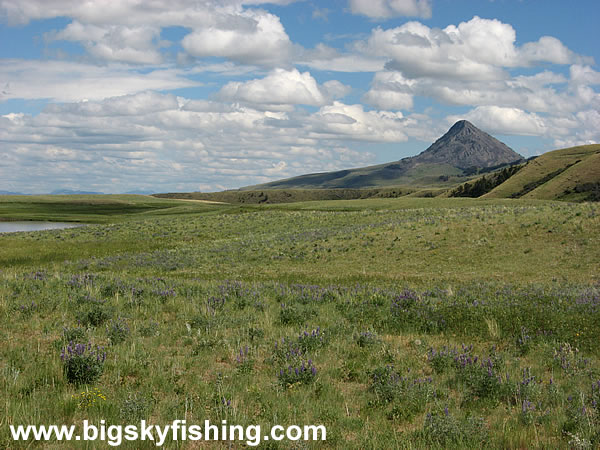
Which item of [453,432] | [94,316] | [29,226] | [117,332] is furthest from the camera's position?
[29,226]

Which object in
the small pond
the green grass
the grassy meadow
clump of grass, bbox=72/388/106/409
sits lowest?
the small pond

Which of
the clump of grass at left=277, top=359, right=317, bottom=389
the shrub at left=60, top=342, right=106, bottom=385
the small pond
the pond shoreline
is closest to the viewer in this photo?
the shrub at left=60, top=342, right=106, bottom=385

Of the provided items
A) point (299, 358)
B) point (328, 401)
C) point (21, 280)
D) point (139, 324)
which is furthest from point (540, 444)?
point (21, 280)

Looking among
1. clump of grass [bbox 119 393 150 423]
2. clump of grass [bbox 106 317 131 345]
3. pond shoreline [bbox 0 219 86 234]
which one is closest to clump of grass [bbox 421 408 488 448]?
clump of grass [bbox 119 393 150 423]

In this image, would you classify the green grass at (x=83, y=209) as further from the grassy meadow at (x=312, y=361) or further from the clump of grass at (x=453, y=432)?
the clump of grass at (x=453, y=432)

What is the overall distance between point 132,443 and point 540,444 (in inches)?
201

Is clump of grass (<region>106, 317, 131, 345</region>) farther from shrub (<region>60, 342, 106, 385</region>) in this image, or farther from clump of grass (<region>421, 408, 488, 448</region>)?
clump of grass (<region>421, 408, 488, 448</region>)

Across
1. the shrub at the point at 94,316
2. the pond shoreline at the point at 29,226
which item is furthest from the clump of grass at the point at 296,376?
the pond shoreline at the point at 29,226

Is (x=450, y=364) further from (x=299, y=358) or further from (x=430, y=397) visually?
(x=299, y=358)

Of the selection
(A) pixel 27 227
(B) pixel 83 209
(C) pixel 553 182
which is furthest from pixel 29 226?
(C) pixel 553 182

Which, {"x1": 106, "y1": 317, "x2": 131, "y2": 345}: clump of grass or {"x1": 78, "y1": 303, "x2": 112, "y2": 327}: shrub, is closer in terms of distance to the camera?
{"x1": 106, "y1": 317, "x2": 131, "y2": 345}: clump of grass

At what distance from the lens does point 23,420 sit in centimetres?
575

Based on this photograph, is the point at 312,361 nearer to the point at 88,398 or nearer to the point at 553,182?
the point at 88,398

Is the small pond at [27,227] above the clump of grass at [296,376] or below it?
below
